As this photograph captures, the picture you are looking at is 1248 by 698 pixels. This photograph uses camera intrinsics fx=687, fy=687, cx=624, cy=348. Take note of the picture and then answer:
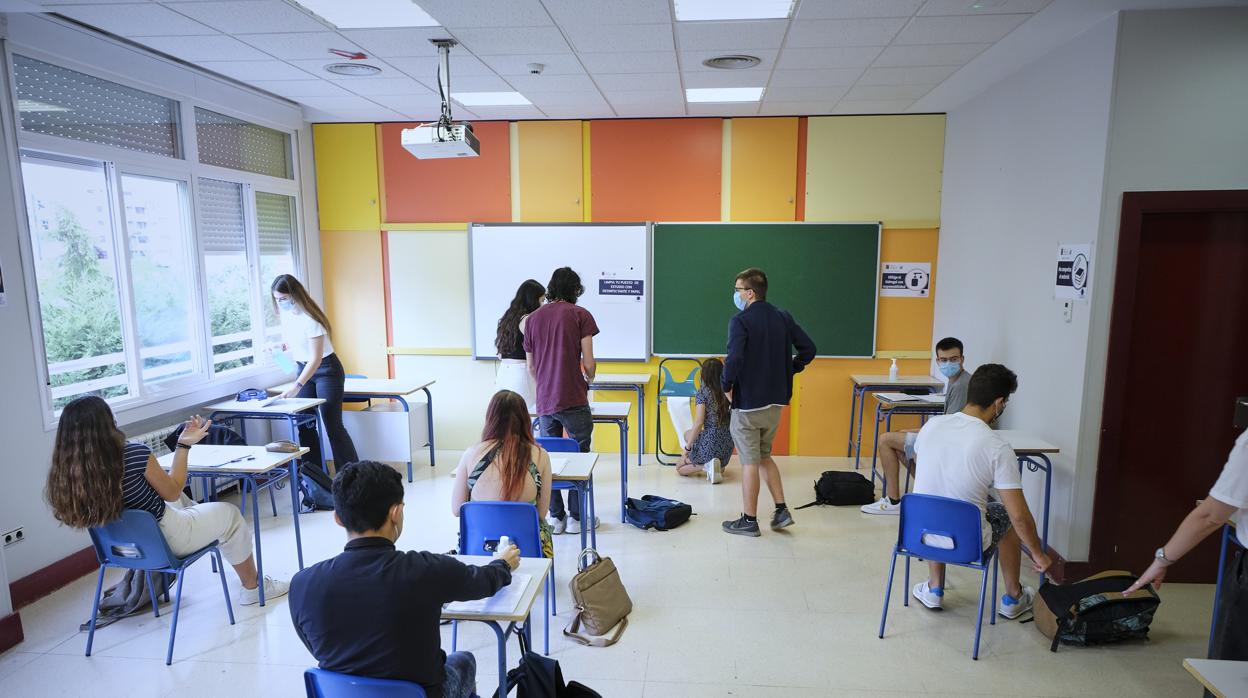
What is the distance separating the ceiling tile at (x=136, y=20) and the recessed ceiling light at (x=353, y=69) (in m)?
0.78

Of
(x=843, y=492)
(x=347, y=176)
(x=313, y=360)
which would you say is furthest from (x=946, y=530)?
(x=347, y=176)

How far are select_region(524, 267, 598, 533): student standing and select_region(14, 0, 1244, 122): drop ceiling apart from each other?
1.43 m

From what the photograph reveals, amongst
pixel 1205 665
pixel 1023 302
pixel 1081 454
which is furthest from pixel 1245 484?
pixel 1023 302

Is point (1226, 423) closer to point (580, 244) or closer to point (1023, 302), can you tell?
point (1023, 302)

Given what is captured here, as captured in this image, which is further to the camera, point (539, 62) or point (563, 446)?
point (539, 62)

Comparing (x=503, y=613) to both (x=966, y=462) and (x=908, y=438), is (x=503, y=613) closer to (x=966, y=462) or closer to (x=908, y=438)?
(x=966, y=462)

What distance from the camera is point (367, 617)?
177cm

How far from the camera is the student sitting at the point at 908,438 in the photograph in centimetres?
477

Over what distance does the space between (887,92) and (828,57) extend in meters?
1.19

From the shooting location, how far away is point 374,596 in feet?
5.80

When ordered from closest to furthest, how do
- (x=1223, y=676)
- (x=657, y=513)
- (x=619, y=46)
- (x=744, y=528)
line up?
(x=1223, y=676) → (x=619, y=46) → (x=744, y=528) → (x=657, y=513)

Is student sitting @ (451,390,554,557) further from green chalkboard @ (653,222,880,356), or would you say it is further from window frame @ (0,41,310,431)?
green chalkboard @ (653,222,880,356)

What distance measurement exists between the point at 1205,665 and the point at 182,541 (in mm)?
3837

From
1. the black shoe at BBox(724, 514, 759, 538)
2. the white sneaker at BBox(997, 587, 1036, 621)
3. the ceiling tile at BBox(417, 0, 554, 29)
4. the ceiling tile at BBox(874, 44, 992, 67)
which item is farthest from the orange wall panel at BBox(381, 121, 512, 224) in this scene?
the white sneaker at BBox(997, 587, 1036, 621)
